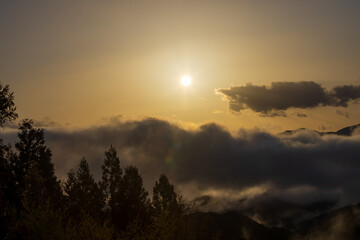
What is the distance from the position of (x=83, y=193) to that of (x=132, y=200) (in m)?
15.2

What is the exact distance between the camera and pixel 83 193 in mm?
81688

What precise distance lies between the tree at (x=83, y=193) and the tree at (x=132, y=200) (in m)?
6.41

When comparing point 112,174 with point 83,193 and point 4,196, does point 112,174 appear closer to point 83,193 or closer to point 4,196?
point 83,193

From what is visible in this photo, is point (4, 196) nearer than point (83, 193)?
Yes

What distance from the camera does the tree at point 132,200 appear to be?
67938mm

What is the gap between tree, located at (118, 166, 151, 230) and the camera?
67938mm

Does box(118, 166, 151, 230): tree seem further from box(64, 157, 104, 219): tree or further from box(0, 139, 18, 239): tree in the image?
box(0, 139, 18, 239): tree

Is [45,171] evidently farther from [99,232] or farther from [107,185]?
[99,232]

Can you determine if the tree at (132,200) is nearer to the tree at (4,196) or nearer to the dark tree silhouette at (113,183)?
the dark tree silhouette at (113,183)

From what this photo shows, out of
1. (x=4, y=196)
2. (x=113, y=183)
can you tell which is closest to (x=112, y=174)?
(x=113, y=183)

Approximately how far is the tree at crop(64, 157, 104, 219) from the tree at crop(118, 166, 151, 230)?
21.0 ft

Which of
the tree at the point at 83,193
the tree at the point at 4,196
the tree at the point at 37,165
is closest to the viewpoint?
the tree at the point at 4,196

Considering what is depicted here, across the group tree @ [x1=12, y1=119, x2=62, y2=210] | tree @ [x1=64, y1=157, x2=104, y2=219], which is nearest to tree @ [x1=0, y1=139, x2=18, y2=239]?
tree @ [x1=12, y1=119, x2=62, y2=210]

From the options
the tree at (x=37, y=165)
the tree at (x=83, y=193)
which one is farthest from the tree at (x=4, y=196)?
the tree at (x=83, y=193)
